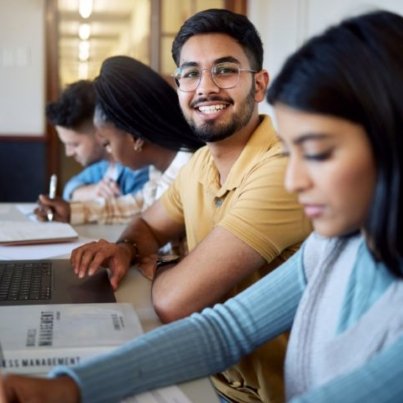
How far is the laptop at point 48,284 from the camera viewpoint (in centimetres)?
104

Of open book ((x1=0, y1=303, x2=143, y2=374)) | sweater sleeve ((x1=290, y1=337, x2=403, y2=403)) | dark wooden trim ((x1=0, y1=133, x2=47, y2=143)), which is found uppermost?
sweater sleeve ((x1=290, y1=337, x2=403, y2=403))

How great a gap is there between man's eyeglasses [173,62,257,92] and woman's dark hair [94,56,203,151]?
474 millimetres

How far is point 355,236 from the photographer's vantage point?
73 cm

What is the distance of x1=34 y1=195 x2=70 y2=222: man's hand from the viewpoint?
1.87 m

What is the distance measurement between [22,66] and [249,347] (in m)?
3.87

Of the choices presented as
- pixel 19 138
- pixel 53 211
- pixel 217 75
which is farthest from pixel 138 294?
pixel 19 138

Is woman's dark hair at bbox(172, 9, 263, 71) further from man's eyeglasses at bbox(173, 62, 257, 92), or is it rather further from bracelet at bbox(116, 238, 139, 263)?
bracelet at bbox(116, 238, 139, 263)

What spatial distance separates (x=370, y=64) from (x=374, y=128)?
0.07 meters

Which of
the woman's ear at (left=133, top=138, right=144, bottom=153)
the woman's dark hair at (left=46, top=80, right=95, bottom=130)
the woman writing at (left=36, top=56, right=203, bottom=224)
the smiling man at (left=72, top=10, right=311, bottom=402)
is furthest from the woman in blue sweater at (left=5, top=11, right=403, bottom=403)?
the woman's dark hair at (left=46, top=80, right=95, bottom=130)

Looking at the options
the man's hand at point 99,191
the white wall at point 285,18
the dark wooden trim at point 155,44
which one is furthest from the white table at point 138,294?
the dark wooden trim at point 155,44

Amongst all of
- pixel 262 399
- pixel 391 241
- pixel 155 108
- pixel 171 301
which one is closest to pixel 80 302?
pixel 171 301

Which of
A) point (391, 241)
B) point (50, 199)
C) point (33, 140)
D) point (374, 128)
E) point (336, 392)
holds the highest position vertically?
point (374, 128)

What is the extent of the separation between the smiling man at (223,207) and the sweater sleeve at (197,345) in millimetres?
235

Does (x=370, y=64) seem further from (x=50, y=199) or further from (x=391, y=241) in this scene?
(x=50, y=199)
